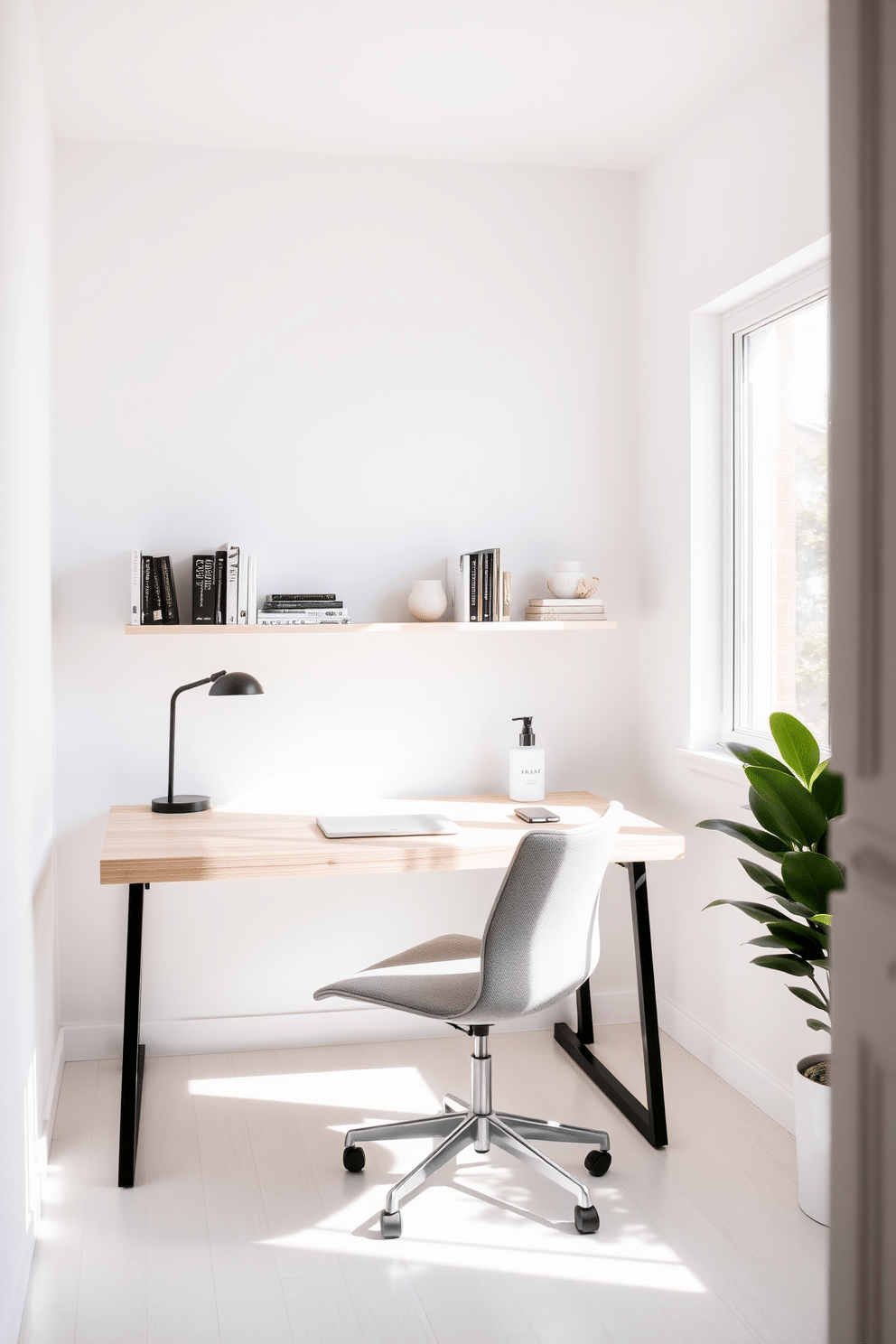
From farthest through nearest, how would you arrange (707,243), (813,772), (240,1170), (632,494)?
(632,494), (707,243), (240,1170), (813,772)

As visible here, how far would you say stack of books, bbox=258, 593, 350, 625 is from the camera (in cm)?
316

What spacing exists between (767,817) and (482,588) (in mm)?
1235

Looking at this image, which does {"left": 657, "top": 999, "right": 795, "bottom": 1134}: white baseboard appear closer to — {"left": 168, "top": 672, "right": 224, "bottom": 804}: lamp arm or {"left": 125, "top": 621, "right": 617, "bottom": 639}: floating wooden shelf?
{"left": 125, "top": 621, "right": 617, "bottom": 639}: floating wooden shelf

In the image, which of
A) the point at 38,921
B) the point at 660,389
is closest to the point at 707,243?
the point at 660,389

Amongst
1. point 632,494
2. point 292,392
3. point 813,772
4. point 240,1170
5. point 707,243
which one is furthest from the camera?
point 632,494

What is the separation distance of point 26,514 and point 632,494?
1.91 metres

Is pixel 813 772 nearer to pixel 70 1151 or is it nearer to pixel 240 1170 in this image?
pixel 240 1170

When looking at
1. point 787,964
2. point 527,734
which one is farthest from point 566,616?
point 787,964

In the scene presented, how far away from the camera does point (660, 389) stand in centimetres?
344

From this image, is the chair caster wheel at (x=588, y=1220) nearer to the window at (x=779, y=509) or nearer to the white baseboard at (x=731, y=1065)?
the white baseboard at (x=731, y=1065)

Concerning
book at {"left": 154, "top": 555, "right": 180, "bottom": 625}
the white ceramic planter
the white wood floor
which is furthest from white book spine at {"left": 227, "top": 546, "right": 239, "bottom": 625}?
the white ceramic planter

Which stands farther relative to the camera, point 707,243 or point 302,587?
point 302,587

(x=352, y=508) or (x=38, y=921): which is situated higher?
(x=352, y=508)

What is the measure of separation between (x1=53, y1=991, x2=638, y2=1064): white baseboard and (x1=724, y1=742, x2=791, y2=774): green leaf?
56.7 inches
